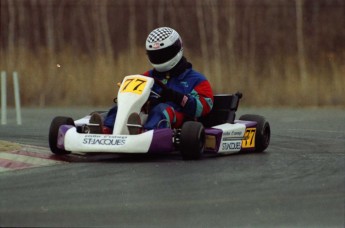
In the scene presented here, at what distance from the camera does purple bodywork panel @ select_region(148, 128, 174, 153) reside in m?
12.1

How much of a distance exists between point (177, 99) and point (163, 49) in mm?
738

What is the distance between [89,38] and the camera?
23609 millimetres

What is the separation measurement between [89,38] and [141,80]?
10980mm

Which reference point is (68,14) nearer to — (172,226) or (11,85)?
(11,85)

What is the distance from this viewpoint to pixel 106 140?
12.1 metres

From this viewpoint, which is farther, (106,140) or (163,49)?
(163,49)

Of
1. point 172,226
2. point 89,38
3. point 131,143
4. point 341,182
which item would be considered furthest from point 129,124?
point 89,38

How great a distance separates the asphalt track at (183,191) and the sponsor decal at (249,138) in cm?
18

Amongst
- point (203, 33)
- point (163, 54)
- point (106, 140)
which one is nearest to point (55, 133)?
point (106, 140)

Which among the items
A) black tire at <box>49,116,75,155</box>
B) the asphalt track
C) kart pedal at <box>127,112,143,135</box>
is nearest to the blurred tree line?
the asphalt track

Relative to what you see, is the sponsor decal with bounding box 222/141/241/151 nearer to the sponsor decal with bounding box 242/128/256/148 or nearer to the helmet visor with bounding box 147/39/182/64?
the sponsor decal with bounding box 242/128/256/148

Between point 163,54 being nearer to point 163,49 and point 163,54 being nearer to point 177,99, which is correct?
point 163,49

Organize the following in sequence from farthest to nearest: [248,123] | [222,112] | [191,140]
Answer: [248,123] → [222,112] → [191,140]

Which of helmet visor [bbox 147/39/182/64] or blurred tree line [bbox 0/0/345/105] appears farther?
blurred tree line [bbox 0/0/345/105]
